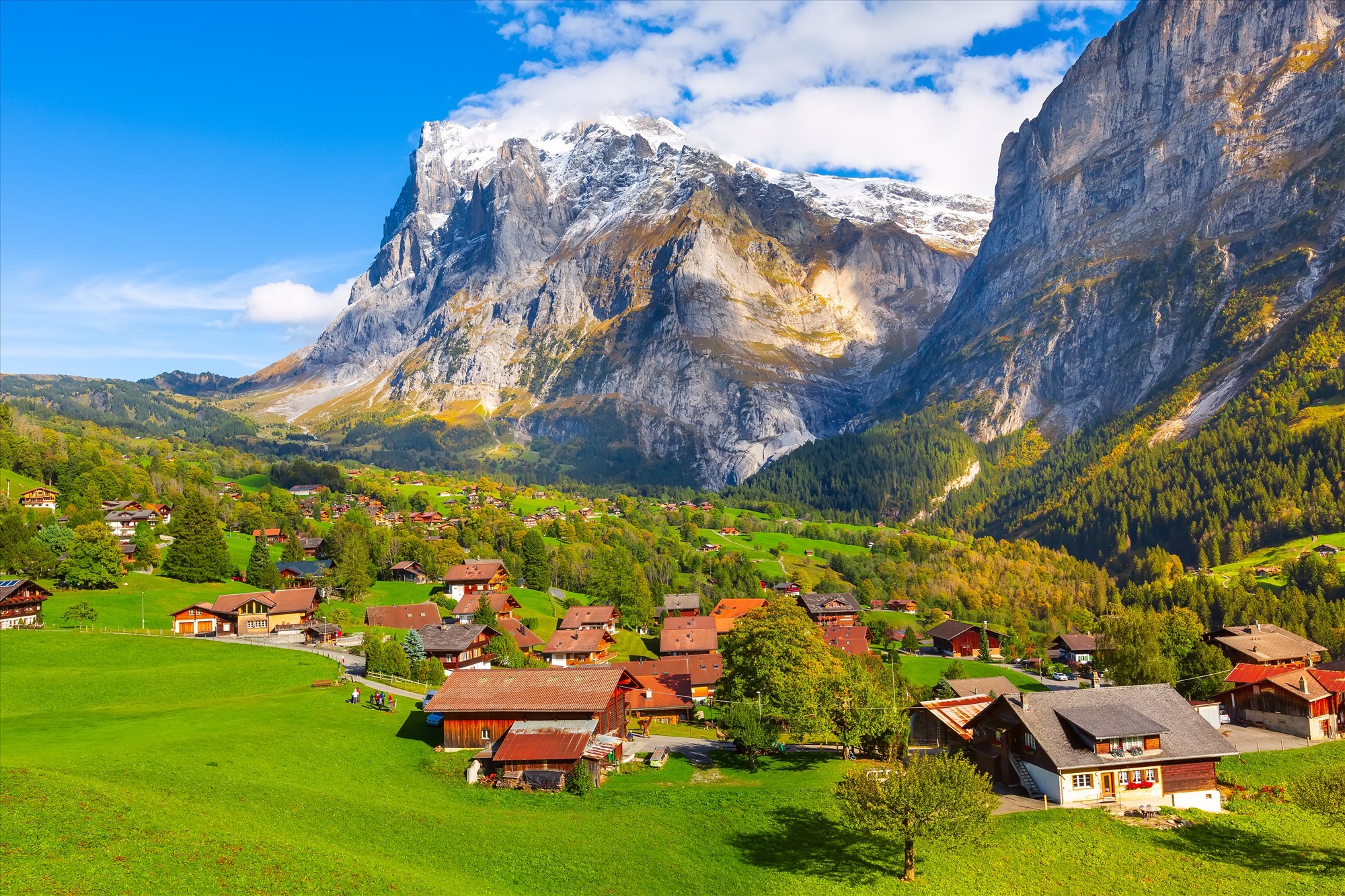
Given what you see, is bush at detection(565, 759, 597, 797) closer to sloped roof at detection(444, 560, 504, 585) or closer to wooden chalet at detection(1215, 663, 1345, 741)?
wooden chalet at detection(1215, 663, 1345, 741)

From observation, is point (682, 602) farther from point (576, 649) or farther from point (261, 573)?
point (261, 573)

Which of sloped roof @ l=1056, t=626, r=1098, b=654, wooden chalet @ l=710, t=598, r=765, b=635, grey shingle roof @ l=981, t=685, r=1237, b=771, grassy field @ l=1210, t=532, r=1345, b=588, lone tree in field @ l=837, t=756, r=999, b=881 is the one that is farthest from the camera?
grassy field @ l=1210, t=532, r=1345, b=588

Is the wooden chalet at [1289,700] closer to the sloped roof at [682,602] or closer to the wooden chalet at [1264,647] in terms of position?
the wooden chalet at [1264,647]

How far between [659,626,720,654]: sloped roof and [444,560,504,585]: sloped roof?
3217 centimetres

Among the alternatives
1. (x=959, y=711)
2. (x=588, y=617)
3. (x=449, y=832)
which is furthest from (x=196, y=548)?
(x=959, y=711)

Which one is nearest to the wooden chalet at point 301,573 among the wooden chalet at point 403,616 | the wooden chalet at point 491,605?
the wooden chalet at point 403,616

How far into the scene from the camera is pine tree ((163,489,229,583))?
10900 centimetres

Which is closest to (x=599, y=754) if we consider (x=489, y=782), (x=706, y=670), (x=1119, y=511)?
(x=489, y=782)

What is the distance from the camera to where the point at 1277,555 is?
157 m

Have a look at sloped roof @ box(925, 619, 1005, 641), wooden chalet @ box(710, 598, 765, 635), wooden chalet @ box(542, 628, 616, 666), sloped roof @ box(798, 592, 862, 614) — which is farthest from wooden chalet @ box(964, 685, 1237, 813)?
sloped roof @ box(798, 592, 862, 614)

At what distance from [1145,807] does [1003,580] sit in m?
132

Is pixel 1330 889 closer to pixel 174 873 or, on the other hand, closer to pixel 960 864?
pixel 960 864

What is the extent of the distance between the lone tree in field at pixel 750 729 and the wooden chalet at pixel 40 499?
382 ft

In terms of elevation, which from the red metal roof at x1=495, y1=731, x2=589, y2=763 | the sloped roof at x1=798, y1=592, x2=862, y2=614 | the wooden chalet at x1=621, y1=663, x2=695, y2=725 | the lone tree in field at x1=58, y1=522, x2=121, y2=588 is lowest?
the wooden chalet at x1=621, y1=663, x2=695, y2=725
